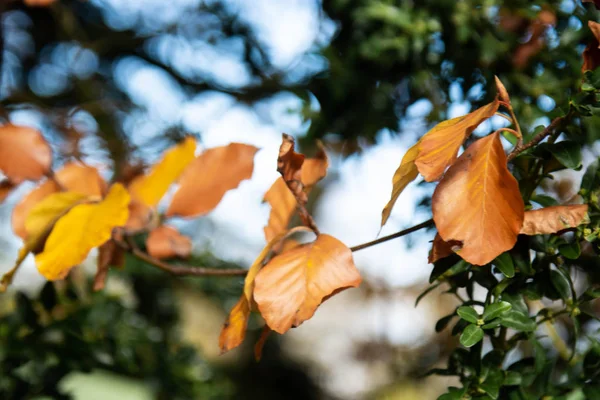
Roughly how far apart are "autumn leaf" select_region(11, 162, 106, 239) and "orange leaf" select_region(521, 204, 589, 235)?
14.4 inches

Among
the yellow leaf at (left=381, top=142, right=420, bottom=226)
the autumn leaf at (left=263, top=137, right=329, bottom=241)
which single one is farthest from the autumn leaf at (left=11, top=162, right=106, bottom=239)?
the yellow leaf at (left=381, top=142, right=420, bottom=226)

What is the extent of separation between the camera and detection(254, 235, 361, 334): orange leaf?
0.30 meters

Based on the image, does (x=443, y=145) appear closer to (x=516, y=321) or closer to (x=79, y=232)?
(x=516, y=321)

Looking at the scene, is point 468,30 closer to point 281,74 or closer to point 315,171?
point 315,171

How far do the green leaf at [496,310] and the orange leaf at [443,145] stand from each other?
0.27ft

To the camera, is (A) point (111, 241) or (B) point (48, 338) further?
(B) point (48, 338)

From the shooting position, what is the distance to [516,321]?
12.1 inches

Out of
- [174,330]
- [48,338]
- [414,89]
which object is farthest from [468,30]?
[174,330]

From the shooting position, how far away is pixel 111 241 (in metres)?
0.47

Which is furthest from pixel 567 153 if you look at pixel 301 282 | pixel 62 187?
pixel 62 187

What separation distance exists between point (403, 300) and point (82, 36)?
94 centimetres

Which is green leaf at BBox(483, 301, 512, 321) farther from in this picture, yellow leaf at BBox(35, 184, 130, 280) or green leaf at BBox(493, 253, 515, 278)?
yellow leaf at BBox(35, 184, 130, 280)

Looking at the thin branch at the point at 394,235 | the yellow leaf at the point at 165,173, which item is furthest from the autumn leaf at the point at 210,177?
the thin branch at the point at 394,235

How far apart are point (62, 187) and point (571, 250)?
46 centimetres
